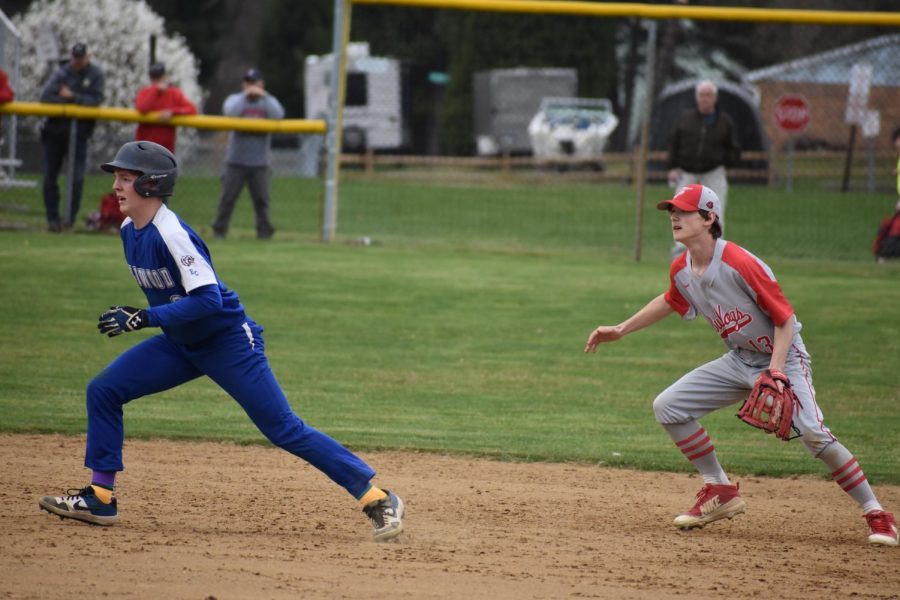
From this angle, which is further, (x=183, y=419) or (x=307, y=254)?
(x=307, y=254)

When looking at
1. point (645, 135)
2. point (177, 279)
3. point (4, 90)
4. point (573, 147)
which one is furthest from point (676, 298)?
point (573, 147)

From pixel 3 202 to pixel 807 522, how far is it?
13431 millimetres

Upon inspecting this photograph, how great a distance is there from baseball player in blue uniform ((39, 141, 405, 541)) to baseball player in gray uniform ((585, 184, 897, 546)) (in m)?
1.58

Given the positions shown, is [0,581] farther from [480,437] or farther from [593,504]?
[480,437]

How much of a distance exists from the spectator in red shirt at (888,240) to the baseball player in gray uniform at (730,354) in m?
10.7

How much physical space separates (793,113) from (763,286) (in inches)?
509

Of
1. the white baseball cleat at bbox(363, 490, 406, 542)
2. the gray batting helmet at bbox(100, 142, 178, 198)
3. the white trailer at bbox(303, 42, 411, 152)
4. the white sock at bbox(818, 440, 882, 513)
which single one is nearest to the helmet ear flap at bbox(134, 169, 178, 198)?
the gray batting helmet at bbox(100, 142, 178, 198)

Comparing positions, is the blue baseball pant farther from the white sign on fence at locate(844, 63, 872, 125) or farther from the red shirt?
the white sign on fence at locate(844, 63, 872, 125)

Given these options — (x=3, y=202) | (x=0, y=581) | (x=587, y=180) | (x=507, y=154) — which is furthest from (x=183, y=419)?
(x=507, y=154)

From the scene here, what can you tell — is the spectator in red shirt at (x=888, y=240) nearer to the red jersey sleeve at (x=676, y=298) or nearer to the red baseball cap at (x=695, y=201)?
the red jersey sleeve at (x=676, y=298)

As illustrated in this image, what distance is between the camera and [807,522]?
666cm

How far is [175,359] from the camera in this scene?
19.2 ft

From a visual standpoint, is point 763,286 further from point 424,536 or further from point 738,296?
point 424,536

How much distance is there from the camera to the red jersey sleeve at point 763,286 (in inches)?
235
